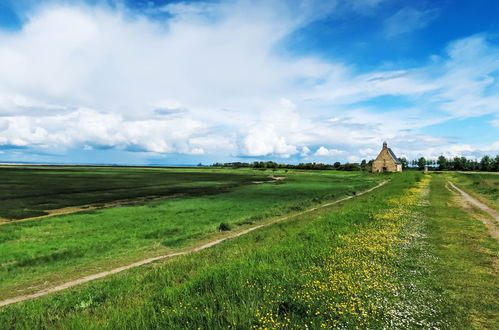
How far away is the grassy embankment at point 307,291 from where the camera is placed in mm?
7453

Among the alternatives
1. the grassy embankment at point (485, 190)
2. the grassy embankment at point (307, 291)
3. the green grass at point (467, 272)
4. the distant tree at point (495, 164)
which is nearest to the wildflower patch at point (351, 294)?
the grassy embankment at point (307, 291)

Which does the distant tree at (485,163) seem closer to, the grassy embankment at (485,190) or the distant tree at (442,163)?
the distant tree at (442,163)

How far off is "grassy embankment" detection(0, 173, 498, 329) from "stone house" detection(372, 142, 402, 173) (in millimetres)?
124686

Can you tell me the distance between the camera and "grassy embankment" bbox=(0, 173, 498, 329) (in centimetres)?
745

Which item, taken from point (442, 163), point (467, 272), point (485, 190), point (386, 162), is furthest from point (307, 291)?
point (442, 163)

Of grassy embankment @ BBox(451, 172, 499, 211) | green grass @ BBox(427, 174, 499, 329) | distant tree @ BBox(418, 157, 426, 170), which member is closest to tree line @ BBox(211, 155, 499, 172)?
distant tree @ BBox(418, 157, 426, 170)

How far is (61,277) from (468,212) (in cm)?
3265

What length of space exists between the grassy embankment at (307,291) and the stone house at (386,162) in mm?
124686

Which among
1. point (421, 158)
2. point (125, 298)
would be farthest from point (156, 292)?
point (421, 158)

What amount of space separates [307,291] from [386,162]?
5371 inches

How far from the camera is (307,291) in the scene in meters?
8.78

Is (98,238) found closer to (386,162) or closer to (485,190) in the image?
(485,190)

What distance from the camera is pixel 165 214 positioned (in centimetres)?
3334

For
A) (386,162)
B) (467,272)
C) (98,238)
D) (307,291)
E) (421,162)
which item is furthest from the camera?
(421,162)
